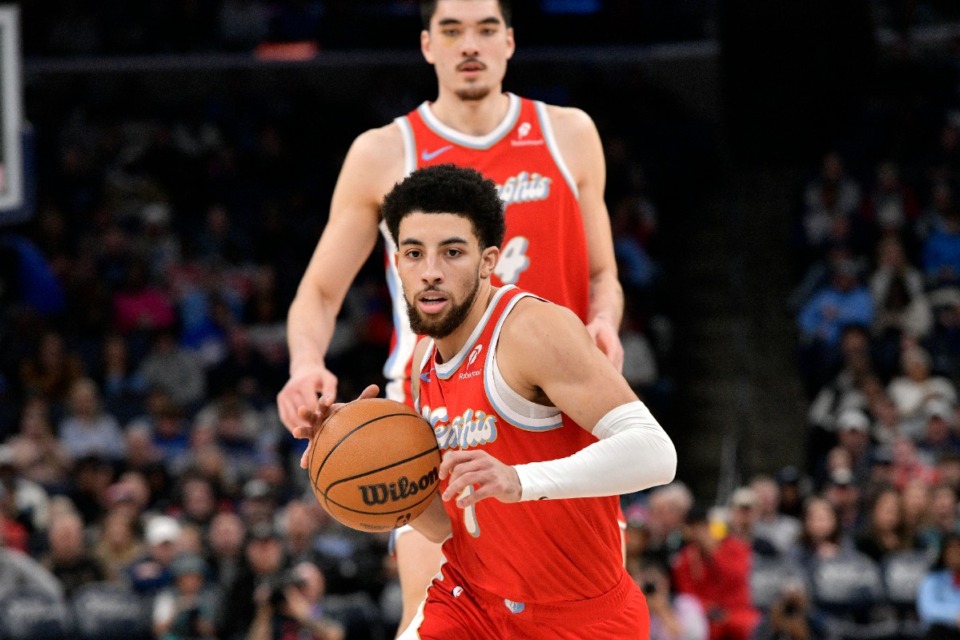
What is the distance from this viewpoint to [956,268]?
528 inches

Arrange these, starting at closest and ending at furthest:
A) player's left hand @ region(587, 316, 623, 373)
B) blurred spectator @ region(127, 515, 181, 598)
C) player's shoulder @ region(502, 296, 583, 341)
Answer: player's shoulder @ region(502, 296, 583, 341) → player's left hand @ region(587, 316, 623, 373) → blurred spectator @ region(127, 515, 181, 598)

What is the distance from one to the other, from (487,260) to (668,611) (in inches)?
217

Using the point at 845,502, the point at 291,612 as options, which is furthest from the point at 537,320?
the point at 845,502

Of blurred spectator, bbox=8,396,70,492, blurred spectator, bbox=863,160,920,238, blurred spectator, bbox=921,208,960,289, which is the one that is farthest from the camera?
blurred spectator, bbox=863,160,920,238

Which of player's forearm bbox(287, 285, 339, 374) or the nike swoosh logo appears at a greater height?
the nike swoosh logo

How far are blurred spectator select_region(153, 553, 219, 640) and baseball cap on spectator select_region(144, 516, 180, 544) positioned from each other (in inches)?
12.5

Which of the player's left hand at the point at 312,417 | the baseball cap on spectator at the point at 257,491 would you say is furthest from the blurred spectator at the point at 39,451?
the player's left hand at the point at 312,417

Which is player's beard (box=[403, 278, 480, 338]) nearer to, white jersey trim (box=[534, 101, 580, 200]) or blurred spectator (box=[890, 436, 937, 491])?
white jersey trim (box=[534, 101, 580, 200])

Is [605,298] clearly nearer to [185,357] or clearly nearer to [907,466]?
[907,466]

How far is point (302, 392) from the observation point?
175 inches

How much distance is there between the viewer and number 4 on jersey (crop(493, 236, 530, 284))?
491 centimetres

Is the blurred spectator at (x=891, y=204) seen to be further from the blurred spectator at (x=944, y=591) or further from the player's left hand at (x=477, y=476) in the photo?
the player's left hand at (x=477, y=476)

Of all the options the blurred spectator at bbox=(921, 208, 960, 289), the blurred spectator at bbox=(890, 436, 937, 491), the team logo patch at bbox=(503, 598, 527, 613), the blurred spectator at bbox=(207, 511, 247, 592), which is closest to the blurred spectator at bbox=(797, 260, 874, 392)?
the blurred spectator at bbox=(921, 208, 960, 289)

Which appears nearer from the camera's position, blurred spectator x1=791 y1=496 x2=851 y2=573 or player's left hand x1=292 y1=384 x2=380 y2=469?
player's left hand x1=292 y1=384 x2=380 y2=469
